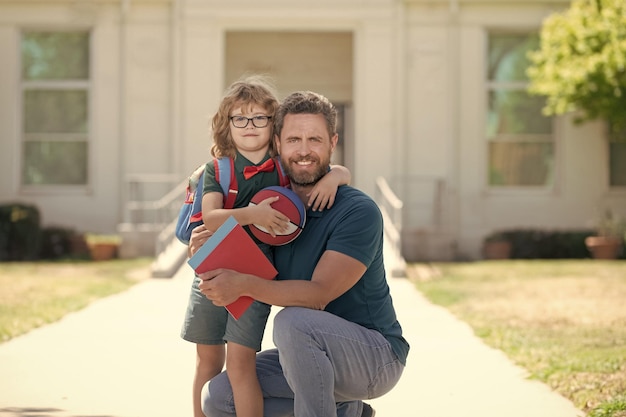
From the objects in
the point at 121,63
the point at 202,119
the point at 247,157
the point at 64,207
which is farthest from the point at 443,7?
the point at 247,157

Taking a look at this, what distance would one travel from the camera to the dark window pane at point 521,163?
17781 millimetres

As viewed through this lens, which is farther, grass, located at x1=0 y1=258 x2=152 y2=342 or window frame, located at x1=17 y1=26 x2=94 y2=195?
window frame, located at x1=17 y1=26 x2=94 y2=195

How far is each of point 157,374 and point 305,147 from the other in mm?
2815

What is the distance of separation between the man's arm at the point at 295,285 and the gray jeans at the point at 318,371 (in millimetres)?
63

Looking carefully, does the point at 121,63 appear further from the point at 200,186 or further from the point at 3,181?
the point at 200,186

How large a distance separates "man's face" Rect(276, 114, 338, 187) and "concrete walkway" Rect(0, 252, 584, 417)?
1.77 meters

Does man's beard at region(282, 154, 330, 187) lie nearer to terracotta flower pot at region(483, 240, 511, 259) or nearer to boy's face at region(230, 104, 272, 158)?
boy's face at region(230, 104, 272, 158)

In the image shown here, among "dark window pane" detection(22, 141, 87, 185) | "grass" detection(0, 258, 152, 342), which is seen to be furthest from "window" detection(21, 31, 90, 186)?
"grass" detection(0, 258, 152, 342)

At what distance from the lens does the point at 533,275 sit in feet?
42.6

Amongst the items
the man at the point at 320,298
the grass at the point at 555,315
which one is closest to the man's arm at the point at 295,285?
the man at the point at 320,298

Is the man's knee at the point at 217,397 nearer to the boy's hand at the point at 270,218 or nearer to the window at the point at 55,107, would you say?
the boy's hand at the point at 270,218

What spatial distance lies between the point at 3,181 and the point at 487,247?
8.44 metres

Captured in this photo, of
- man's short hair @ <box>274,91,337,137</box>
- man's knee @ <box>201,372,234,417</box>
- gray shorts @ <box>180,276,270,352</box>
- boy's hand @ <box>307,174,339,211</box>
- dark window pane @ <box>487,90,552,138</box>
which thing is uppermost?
dark window pane @ <box>487,90,552,138</box>

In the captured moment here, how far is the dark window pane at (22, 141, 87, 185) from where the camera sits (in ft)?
57.9
